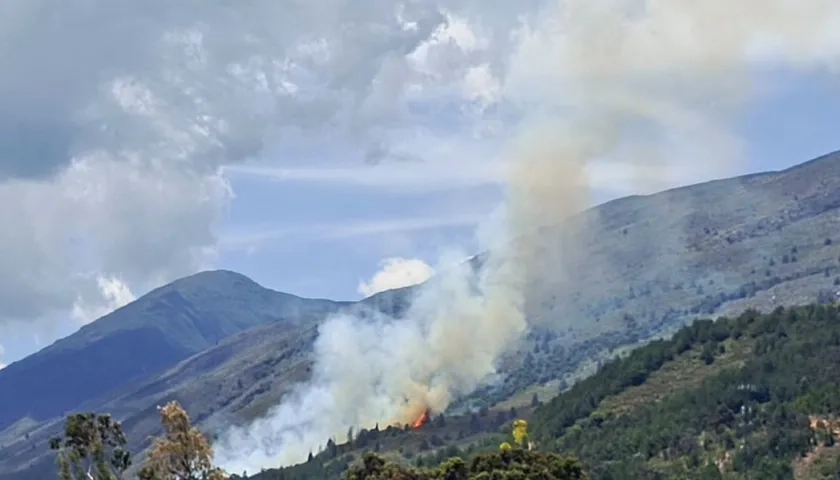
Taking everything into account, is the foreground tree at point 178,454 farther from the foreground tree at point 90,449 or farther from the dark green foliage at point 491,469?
the dark green foliage at point 491,469

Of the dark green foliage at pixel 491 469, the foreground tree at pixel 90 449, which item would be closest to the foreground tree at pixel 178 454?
the foreground tree at pixel 90 449

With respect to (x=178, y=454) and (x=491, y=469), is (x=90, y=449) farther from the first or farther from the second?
(x=491, y=469)

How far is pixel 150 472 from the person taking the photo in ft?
286

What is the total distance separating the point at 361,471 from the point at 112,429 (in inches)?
1629

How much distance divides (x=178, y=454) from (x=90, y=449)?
7.10 metres

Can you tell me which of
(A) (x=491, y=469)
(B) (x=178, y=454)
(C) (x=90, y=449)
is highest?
(C) (x=90, y=449)

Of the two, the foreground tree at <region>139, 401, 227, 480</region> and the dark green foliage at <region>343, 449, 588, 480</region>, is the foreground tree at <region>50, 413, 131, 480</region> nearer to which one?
the foreground tree at <region>139, 401, 227, 480</region>

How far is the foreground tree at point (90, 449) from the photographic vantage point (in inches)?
3403

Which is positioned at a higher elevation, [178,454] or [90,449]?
[90,449]

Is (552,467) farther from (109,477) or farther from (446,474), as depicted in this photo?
(109,477)

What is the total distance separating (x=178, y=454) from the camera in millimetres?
86688

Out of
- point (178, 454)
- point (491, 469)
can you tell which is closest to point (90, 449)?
point (178, 454)

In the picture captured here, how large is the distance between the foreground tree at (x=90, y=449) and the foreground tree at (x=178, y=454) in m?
2.32

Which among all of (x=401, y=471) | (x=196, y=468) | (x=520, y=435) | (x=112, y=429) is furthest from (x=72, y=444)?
(x=520, y=435)
